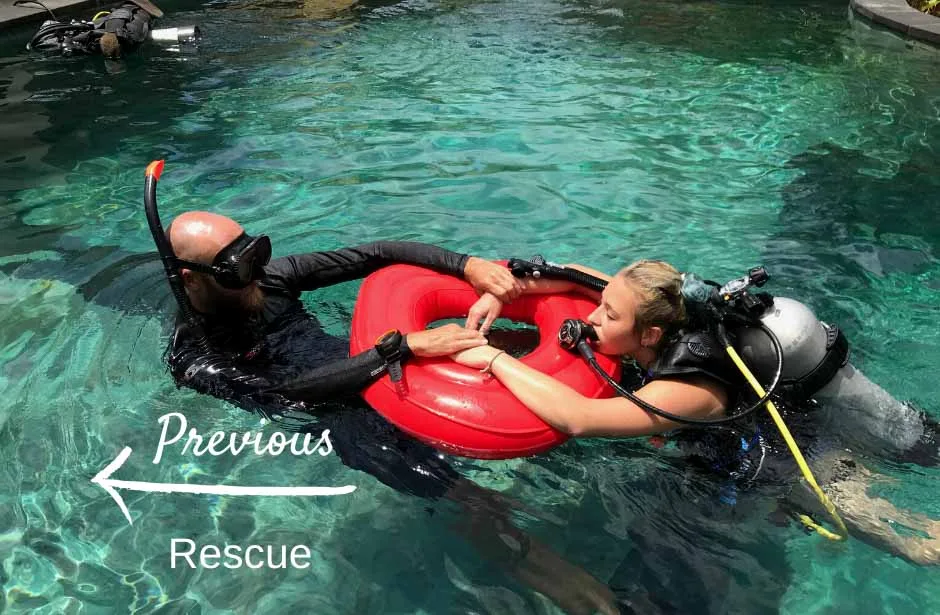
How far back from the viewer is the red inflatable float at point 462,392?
2951 millimetres

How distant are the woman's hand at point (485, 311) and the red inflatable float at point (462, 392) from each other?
0.23 metres

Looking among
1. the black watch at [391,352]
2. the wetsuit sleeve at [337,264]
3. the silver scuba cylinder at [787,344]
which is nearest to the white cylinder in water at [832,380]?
the silver scuba cylinder at [787,344]

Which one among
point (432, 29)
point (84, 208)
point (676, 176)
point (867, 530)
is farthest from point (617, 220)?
point (432, 29)

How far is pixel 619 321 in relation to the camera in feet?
9.99

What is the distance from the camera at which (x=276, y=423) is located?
3725 mm

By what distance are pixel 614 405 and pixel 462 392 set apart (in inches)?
23.8

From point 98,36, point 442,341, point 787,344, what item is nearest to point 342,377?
point 442,341

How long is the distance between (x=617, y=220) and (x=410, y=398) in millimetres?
3409

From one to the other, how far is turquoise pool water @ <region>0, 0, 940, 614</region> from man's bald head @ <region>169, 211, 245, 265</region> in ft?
3.33

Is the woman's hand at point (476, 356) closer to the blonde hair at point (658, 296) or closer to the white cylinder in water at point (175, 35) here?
the blonde hair at point (658, 296)

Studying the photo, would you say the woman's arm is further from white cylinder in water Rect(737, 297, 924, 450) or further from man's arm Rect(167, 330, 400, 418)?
man's arm Rect(167, 330, 400, 418)

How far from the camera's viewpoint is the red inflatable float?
295 centimetres

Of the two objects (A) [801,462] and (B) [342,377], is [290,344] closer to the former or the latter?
(B) [342,377]

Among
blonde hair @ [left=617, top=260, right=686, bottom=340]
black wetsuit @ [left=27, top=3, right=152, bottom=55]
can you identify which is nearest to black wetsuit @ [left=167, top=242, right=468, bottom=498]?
blonde hair @ [left=617, top=260, right=686, bottom=340]
